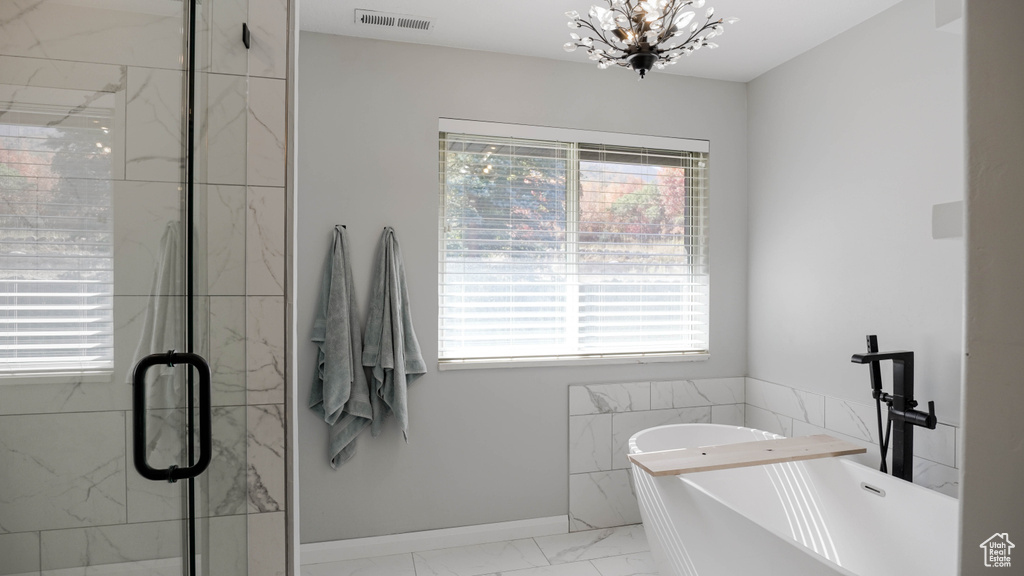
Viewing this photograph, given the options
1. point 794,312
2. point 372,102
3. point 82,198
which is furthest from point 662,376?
point 82,198

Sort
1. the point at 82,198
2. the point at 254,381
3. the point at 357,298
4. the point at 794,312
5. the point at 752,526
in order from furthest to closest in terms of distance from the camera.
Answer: the point at 794,312, the point at 357,298, the point at 752,526, the point at 254,381, the point at 82,198

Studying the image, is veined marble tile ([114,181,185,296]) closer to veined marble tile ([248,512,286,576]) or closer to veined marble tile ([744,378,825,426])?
veined marble tile ([248,512,286,576])

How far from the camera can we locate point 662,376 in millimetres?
3121

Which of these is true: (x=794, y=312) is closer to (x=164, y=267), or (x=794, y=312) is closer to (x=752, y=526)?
(x=752, y=526)

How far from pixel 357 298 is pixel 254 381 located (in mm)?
1290

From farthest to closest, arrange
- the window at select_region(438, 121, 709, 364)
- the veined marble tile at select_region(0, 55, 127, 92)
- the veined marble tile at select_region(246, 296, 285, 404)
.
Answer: the window at select_region(438, 121, 709, 364), the veined marble tile at select_region(246, 296, 285, 404), the veined marble tile at select_region(0, 55, 127, 92)

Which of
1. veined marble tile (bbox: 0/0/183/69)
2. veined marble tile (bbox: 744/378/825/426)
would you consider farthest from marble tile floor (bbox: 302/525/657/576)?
Answer: veined marble tile (bbox: 0/0/183/69)

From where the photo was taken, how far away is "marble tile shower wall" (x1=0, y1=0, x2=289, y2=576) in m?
0.61

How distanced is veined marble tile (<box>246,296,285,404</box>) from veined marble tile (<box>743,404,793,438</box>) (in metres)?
2.64

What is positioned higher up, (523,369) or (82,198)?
(82,198)

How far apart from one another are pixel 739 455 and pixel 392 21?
2421 mm

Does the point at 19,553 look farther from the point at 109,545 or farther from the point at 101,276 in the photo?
the point at 101,276

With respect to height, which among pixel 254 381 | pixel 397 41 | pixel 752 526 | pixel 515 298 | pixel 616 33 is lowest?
pixel 752 526

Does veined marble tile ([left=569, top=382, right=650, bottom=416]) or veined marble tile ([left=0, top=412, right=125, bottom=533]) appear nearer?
veined marble tile ([left=0, top=412, right=125, bottom=533])
